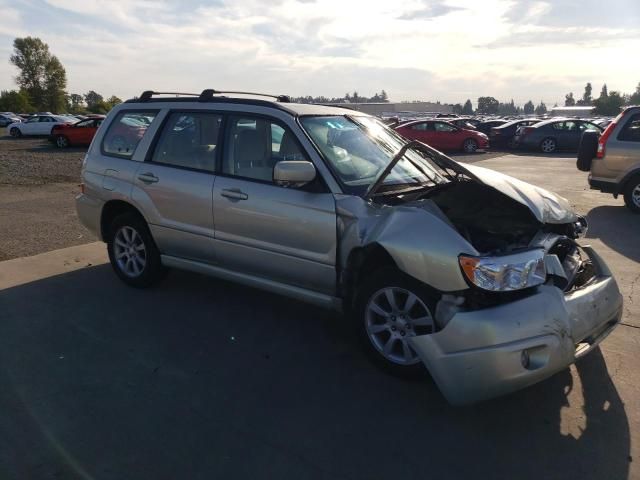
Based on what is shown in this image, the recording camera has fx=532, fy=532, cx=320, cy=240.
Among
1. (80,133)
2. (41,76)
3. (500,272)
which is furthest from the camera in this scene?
(41,76)

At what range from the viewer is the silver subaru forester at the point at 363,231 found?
9.72ft

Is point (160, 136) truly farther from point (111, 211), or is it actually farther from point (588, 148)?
point (588, 148)

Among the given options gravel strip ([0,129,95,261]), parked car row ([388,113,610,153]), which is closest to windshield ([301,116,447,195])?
gravel strip ([0,129,95,261])

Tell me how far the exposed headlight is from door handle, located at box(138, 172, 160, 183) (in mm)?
3010

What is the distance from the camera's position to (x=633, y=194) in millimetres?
8938

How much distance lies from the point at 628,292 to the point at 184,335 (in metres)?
4.16

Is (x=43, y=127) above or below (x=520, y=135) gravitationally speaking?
below

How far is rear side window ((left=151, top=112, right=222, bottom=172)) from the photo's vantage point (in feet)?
15.1

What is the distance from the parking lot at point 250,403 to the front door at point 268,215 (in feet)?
1.80

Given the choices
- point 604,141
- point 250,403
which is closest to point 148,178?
point 250,403

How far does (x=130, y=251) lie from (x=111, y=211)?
0.48 m

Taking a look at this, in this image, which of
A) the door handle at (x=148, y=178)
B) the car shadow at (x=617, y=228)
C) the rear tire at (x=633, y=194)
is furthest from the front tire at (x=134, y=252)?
the rear tire at (x=633, y=194)

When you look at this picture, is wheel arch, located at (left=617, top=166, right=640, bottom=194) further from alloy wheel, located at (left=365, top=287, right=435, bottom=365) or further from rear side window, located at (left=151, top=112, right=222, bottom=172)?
rear side window, located at (left=151, top=112, right=222, bottom=172)

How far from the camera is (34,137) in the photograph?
31922mm
